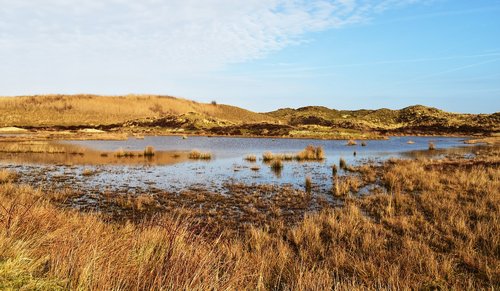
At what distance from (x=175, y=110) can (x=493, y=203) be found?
433ft

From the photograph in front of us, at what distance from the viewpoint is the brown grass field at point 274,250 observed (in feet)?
11.7

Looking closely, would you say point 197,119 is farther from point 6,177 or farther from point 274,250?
point 274,250

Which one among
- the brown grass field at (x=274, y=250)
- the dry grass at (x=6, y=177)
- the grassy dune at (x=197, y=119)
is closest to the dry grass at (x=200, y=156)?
the dry grass at (x=6, y=177)

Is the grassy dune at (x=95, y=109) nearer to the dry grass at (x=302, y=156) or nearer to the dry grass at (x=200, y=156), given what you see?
the dry grass at (x=200, y=156)

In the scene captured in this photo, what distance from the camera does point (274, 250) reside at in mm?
6992

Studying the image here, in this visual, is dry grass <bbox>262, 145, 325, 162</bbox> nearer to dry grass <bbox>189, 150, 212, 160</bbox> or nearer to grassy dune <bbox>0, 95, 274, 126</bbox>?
dry grass <bbox>189, 150, 212, 160</bbox>

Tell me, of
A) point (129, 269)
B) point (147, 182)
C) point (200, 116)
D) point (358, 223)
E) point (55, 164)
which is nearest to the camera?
point (129, 269)

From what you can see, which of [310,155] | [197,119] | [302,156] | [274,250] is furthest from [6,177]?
[197,119]

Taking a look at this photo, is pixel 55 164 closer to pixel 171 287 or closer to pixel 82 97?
pixel 171 287

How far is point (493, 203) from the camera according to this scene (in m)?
10.5

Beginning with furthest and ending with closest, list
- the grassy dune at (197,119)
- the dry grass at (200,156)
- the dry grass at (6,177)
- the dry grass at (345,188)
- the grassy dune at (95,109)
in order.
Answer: the grassy dune at (95,109), the grassy dune at (197,119), the dry grass at (200,156), the dry grass at (6,177), the dry grass at (345,188)

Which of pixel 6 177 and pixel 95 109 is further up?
pixel 95 109

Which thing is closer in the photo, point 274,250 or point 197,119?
point 274,250

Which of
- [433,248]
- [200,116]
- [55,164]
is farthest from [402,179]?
[200,116]
